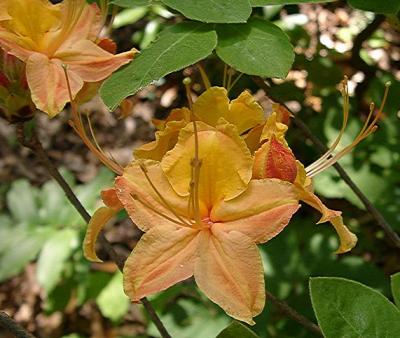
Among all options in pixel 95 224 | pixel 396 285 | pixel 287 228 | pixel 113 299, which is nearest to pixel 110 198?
pixel 95 224

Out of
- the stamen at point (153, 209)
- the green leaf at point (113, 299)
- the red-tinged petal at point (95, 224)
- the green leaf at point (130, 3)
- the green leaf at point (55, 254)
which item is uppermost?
the green leaf at point (130, 3)

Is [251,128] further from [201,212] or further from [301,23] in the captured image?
[301,23]

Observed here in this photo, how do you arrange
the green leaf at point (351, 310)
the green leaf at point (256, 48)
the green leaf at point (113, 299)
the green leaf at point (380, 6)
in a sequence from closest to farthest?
1. the green leaf at point (351, 310)
2. the green leaf at point (256, 48)
3. the green leaf at point (380, 6)
4. the green leaf at point (113, 299)

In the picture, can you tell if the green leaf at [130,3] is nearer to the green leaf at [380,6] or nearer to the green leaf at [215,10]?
the green leaf at [215,10]

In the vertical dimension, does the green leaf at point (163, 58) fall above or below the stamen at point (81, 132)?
above

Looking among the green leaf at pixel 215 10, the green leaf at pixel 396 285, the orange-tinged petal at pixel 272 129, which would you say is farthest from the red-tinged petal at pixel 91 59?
the green leaf at pixel 396 285
